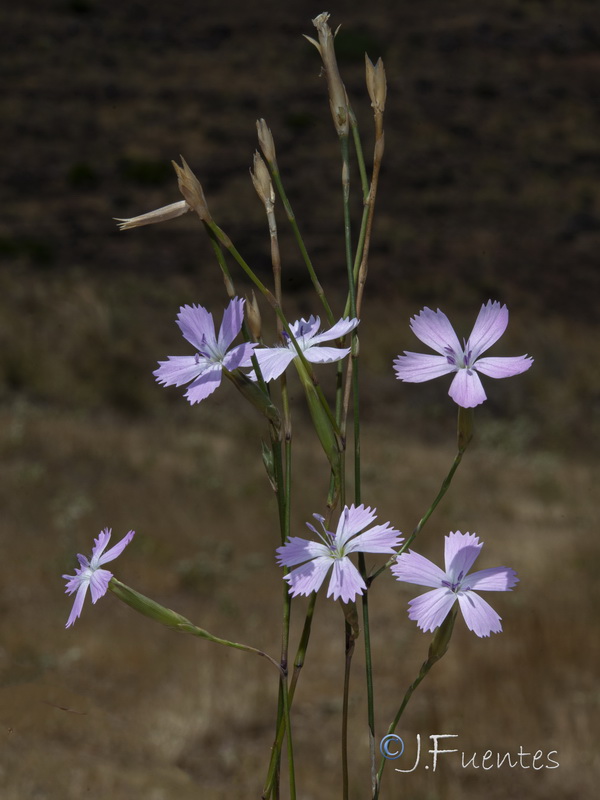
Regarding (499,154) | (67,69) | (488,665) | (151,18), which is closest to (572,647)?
(488,665)

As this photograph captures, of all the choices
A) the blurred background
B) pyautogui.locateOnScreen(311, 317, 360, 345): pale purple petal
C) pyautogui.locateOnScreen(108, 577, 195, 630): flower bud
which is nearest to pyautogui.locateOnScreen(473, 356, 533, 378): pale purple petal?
pyautogui.locateOnScreen(311, 317, 360, 345): pale purple petal

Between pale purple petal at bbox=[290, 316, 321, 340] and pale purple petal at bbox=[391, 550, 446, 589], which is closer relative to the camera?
pale purple petal at bbox=[391, 550, 446, 589]

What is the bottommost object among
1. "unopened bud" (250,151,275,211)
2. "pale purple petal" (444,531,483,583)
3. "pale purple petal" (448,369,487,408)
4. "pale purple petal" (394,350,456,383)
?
"pale purple petal" (444,531,483,583)

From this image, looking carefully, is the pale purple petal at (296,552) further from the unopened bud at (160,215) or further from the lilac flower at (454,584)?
the unopened bud at (160,215)

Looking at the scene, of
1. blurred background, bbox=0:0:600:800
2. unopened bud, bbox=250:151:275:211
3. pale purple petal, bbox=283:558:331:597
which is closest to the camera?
pale purple petal, bbox=283:558:331:597

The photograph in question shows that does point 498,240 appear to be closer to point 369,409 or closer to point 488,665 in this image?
point 369,409

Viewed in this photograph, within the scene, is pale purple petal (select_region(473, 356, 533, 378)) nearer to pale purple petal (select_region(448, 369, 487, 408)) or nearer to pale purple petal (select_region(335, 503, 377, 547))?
pale purple petal (select_region(448, 369, 487, 408))
